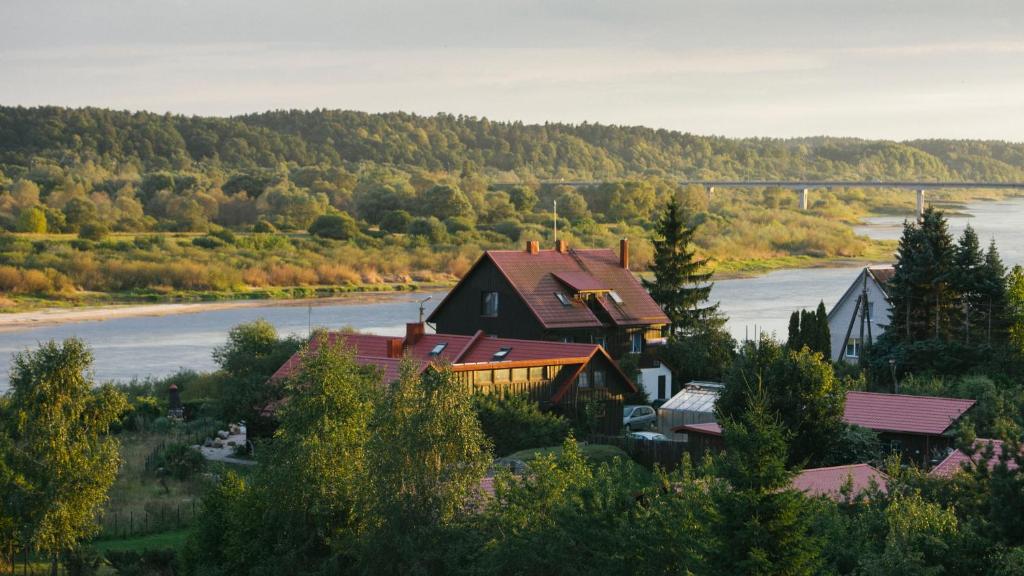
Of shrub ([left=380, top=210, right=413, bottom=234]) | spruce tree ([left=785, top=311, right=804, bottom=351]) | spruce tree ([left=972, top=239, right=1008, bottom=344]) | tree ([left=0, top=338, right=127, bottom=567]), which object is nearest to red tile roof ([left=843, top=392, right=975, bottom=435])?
spruce tree ([left=785, top=311, right=804, bottom=351])

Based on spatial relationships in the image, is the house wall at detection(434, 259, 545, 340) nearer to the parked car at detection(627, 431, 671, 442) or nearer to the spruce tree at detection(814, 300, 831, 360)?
the parked car at detection(627, 431, 671, 442)

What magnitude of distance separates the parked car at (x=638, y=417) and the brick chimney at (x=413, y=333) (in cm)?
514

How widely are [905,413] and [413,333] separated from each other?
39.6 ft

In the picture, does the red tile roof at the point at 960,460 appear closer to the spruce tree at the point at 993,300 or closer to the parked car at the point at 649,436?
the parked car at the point at 649,436

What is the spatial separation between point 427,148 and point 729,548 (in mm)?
180739

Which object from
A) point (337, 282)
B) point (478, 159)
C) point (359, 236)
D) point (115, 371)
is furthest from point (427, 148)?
point (115, 371)

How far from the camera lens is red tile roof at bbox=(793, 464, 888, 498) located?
63.2 feet

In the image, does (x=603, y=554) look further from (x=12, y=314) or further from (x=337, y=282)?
(x=337, y=282)

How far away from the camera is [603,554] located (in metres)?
15.7

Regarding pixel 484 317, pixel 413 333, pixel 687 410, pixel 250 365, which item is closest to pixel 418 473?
pixel 687 410

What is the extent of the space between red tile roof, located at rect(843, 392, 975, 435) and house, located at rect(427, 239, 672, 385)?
10361mm

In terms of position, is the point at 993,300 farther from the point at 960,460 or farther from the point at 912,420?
the point at 960,460

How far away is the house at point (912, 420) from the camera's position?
24516mm

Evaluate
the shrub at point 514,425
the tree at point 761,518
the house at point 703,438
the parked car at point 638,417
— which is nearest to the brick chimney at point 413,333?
the shrub at point 514,425
